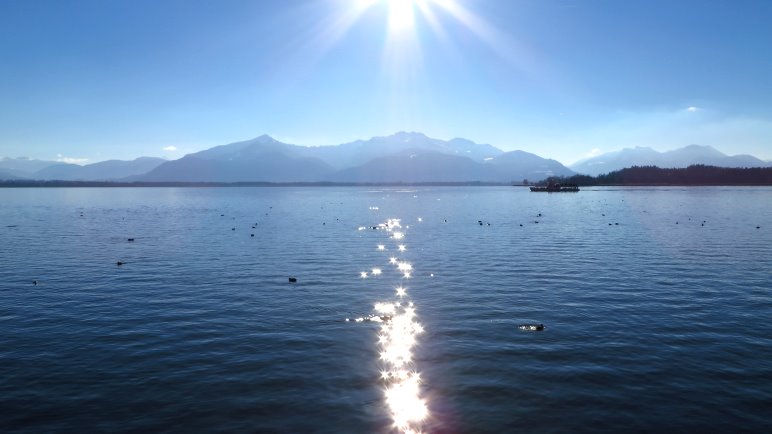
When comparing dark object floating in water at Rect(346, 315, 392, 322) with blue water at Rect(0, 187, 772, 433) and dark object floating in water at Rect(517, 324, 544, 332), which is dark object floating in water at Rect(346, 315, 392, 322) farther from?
dark object floating in water at Rect(517, 324, 544, 332)

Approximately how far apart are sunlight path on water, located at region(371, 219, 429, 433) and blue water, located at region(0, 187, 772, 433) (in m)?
0.26

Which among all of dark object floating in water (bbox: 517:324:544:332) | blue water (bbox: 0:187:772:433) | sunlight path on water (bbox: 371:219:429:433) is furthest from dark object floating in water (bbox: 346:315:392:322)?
dark object floating in water (bbox: 517:324:544:332)

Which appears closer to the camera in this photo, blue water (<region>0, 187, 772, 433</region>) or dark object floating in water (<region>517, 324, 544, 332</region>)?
blue water (<region>0, 187, 772, 433</region>)

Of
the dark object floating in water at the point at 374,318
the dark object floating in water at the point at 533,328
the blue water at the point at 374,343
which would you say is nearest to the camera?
the blue water at the point at 374,343

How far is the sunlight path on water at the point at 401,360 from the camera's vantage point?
53.2 ft

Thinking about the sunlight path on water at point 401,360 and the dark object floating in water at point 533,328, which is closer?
the sunlight path on water at point 401,360

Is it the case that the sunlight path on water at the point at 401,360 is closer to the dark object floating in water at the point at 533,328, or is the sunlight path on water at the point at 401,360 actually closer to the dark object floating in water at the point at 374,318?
the dark object floating in water at the point at 374,318

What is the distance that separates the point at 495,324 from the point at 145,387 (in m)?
16.6

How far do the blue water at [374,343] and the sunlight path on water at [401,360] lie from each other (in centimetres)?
26

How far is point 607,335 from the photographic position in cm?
2362

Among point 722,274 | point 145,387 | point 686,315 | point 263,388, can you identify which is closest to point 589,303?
point 686,315

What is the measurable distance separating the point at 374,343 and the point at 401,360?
8.27ft

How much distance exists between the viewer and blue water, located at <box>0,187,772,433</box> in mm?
16125

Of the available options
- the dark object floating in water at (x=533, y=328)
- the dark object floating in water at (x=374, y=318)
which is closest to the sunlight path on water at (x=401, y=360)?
the dark object floating in water at (x=374, y=318)
